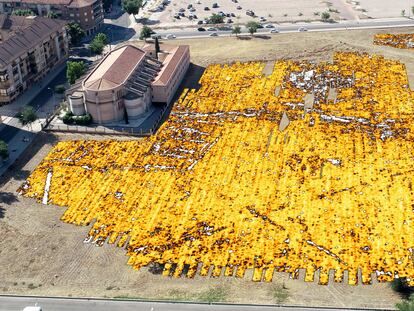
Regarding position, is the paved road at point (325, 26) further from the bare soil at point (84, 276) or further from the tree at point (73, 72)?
the bare soil at point (84, 276)

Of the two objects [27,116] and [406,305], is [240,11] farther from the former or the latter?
[406,305]

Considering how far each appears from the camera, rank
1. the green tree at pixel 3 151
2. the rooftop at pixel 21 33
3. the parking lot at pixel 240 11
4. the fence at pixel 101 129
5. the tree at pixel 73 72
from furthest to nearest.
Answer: the parking lot at pixel 240 11
the tree at pixel 73 72
the rooftop at pixel 21 33
the fence at pixel 101 129
the green tree at pixel 3 151

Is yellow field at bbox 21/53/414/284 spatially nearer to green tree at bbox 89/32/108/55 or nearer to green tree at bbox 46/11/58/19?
green tree at bbox 89/32/108/55

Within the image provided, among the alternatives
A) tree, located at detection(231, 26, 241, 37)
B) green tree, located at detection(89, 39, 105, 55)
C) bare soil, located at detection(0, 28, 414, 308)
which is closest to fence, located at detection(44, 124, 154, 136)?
bare soil, located at detection(0, 28, 414, 308)

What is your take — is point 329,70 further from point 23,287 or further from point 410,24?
point 23,287

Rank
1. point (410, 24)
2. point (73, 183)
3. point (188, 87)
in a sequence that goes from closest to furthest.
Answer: point (73, 183), point (188, 87), point (410, 24)

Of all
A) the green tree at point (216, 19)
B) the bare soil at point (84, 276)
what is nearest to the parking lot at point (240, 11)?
the green tree at point (216, 19)

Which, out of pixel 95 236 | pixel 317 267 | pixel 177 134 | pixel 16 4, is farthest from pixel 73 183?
pixel 16 4
